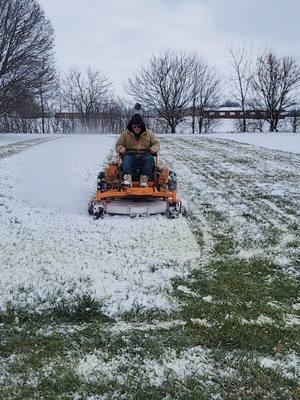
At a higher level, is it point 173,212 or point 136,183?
point 136,183

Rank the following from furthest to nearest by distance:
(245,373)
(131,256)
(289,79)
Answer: (289,79)
(131,256)
(245,373)

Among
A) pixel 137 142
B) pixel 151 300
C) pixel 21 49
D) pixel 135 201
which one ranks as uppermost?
pixel 21 49

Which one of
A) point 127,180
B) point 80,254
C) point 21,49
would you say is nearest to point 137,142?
point 127,180

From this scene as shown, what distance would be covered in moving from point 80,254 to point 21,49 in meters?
26.0

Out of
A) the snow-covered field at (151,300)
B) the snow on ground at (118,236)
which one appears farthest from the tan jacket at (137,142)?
the snow-covered field at (151,300)

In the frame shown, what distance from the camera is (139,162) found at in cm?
819

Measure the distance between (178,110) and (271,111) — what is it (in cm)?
962

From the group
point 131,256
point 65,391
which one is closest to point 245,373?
point 65,391

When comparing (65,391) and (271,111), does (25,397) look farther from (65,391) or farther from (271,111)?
(271,111)

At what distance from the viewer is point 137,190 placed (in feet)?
24.3

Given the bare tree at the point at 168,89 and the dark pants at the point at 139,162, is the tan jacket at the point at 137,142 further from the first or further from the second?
the bare tree at the point at 168,89

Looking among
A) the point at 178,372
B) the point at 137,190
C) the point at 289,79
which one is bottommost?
the point at 178,372

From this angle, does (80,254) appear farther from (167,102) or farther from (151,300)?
(167,102)

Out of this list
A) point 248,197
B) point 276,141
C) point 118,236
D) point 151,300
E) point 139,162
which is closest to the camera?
point 151,300
